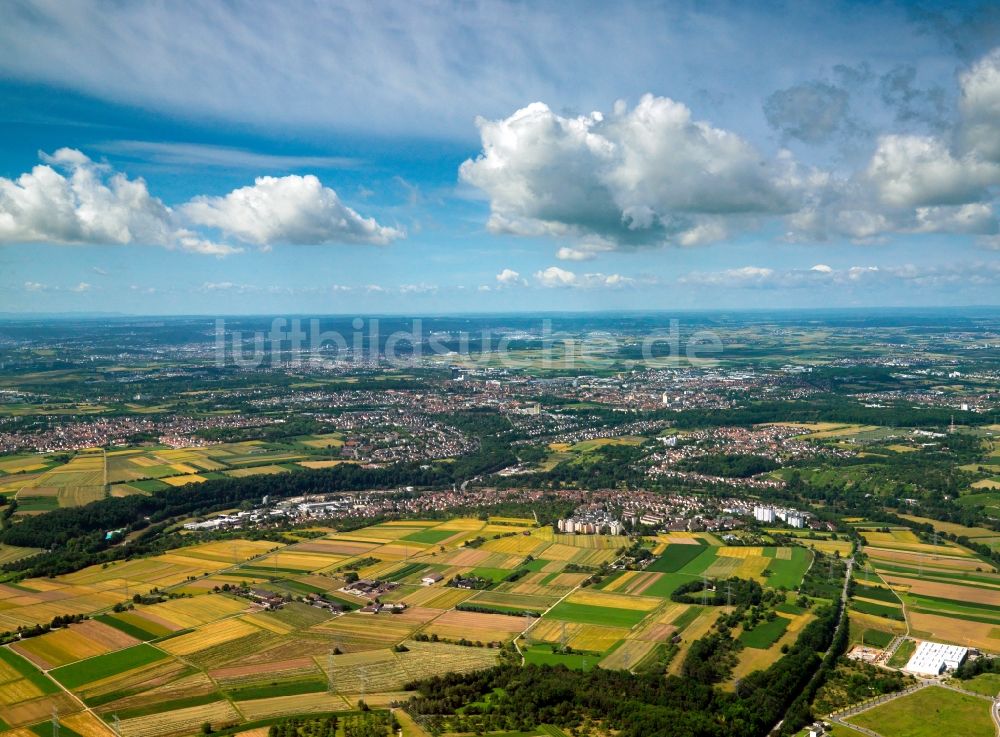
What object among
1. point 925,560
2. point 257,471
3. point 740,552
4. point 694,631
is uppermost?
point 257,471

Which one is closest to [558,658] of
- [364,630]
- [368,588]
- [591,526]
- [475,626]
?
[475,626]

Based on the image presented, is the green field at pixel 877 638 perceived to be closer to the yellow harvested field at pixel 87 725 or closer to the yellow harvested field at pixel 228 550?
the yellow harvested field at pixel 87 725

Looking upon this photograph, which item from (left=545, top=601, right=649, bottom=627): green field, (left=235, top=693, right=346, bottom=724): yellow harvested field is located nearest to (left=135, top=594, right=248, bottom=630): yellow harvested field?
(left=235, top=693, right=346, bottom=724): yellow harvested field

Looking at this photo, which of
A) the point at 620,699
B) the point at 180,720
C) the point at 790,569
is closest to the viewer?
the point at 180,720

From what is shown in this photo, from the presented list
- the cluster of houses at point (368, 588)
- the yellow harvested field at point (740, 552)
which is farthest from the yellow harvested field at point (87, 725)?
the yellow harvested field at point (740, 552)

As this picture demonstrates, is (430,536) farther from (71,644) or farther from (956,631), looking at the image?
(956,631)

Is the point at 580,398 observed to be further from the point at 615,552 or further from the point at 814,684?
the point at 814,684
